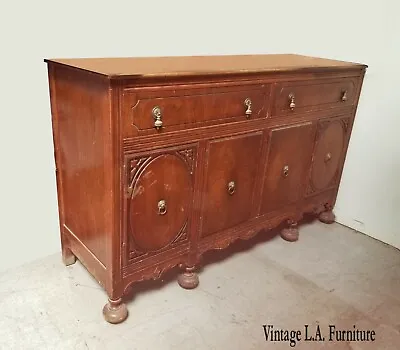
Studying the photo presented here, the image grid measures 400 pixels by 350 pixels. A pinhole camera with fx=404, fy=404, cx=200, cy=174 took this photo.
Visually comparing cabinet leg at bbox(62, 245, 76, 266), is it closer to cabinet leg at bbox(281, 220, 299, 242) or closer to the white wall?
the white wall

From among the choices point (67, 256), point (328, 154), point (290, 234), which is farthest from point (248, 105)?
point (67, 256)

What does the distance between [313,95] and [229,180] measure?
617 mm

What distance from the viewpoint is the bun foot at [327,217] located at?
8.02 feet

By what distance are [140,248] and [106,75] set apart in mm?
670

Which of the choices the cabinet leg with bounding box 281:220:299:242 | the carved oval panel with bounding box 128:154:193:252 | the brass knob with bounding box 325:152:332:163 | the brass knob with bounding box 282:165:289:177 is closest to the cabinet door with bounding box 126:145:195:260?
the carved oval panel with bounding box 128:154:193:252

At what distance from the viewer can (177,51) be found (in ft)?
6.71

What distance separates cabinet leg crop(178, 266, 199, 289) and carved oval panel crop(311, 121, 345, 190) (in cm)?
86

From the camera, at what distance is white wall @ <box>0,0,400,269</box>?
1655 mm

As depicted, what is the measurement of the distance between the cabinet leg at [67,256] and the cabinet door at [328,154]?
4.17 feet

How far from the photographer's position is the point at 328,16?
2.24 metres

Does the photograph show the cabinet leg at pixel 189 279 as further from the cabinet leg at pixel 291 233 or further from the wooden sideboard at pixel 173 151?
the cabinet leg at pixel 291 233

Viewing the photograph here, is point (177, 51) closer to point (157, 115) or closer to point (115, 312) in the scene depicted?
point (157, 115)

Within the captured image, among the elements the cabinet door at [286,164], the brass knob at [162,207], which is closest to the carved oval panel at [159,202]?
the brass knob at [162,207]

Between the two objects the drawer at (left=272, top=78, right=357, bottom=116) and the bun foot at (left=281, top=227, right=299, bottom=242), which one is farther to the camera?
the bun foot at (left=281, top=227, right=299, bottom=242)
